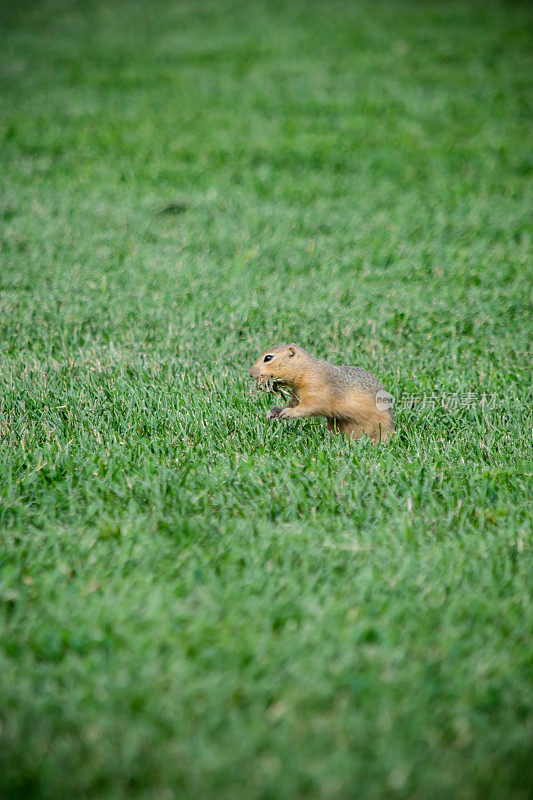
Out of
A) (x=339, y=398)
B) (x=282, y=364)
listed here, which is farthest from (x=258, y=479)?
(x=282, y=364)

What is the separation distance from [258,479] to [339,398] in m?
0.70

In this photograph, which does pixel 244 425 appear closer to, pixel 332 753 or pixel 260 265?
pixel 332 753

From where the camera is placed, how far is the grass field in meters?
1.85

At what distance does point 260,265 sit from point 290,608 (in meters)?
4.54

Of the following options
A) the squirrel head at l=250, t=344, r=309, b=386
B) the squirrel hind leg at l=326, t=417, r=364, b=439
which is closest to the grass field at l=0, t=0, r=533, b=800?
the squirrel hind leg at l=326, t=417, r=364, b=439

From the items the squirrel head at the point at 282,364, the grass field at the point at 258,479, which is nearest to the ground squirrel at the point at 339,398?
the squirrel head at the point at 282,364

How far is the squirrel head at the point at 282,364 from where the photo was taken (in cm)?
372

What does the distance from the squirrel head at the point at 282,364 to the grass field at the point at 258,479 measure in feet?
0.75

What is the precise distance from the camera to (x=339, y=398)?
3.56 meters

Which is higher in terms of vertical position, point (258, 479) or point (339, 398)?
point (339, 398)

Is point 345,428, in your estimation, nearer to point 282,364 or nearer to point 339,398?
point 339,398

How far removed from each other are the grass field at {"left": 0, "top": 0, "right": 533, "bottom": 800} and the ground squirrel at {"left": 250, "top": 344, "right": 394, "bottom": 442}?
0.16m

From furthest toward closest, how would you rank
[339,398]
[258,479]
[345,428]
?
[345,428] → [339,398] → [258,479]

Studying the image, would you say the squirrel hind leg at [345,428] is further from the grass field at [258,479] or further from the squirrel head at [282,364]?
the squirrel head at [282,364]
